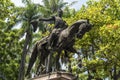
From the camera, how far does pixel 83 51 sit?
26.7m

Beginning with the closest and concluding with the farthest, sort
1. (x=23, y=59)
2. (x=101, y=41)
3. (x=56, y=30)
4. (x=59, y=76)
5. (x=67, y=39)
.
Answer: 1. (x=59, y=76)
2. (x=67, y=39)
3. (x=56, y=30)
4. (x=101, y=41)
5. (x=23, y=59)

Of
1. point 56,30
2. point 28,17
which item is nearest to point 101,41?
point 56,30

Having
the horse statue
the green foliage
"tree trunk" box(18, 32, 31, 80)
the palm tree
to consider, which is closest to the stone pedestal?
the horse statue

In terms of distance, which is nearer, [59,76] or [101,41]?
[59,76]

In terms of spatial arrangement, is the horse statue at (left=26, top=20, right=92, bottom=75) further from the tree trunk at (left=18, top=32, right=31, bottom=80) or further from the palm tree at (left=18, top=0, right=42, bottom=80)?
the palm tree at (left=18, top=0, right=42, bottom=80)

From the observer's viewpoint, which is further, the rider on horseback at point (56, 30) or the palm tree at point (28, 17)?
the palm tree at point (28, 17)

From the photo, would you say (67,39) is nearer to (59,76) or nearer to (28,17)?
(59,76)

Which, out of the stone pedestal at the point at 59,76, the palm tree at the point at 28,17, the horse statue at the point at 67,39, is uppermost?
the palm tree at the point at 28,17

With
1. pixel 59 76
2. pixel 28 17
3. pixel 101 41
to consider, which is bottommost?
pixel 59 76

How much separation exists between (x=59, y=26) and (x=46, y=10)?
84.0 feet

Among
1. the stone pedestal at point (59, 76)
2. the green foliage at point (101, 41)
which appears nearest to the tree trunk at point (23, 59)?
the green foliage at point (101, 41)

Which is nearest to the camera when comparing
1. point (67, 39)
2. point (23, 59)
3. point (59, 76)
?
point (59, 76)

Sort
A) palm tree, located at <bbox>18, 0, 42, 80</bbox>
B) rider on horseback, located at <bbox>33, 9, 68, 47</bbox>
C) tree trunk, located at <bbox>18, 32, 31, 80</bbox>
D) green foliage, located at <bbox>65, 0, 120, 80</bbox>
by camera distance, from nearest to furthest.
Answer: rider on horseback, located at <bbox>33, 9, 68, 47</bbox>
green foliage, located at <bbox>65, 0, 120, 80</bbox>
tree trunk, located at <bbox>18, 32, 31, 80</bbox>
palm tree, located at <bbox>18, 0, 42, 80</bbox>

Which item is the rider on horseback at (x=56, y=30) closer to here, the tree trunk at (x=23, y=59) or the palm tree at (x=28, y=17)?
the tree trunk at (x=23, y=59)
